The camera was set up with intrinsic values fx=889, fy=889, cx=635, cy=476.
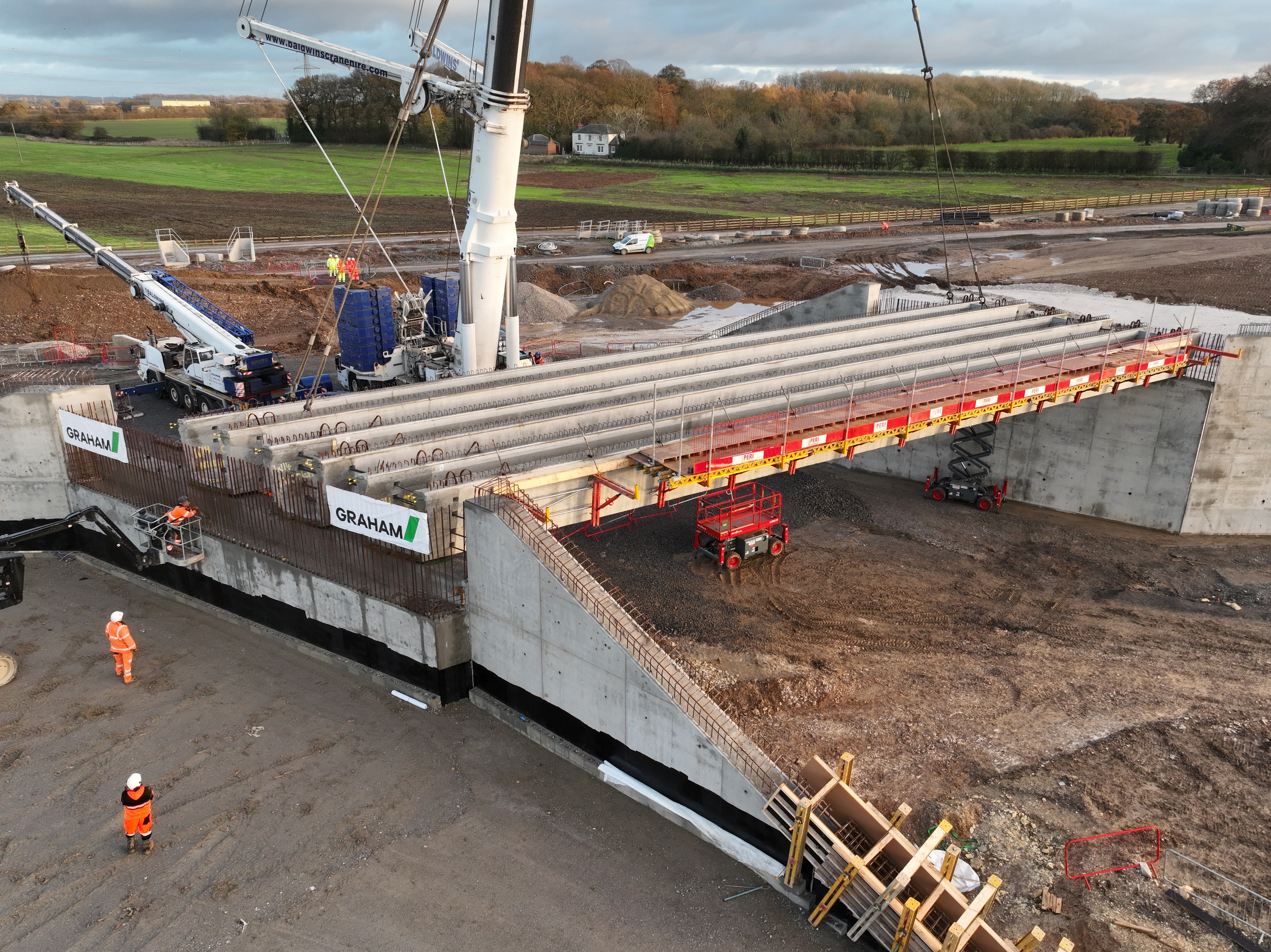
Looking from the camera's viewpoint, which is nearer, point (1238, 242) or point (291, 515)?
point (291, 515)

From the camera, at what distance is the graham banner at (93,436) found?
57.2 ft

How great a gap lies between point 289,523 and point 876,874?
10985 mm

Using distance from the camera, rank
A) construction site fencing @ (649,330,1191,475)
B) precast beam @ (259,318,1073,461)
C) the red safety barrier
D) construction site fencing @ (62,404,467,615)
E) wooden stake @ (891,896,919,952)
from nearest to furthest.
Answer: wooden stake @ (891,896,919,952), the red safety barrier, construction site fencing @ (62,404,467,615), construction site fencing @ (649,330,1191,475), precast beam @ (259,318,1073,461)

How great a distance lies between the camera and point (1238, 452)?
2266 cm

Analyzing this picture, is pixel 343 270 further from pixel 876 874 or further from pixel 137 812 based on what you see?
pixel 876 874

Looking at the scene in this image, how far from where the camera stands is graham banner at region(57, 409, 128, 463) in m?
17.4

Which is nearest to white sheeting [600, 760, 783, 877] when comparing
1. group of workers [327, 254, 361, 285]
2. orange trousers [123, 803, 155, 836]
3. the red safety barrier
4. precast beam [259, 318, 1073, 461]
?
the red safety barrier

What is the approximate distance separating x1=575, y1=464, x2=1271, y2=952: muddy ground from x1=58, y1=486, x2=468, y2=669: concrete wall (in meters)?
4.63

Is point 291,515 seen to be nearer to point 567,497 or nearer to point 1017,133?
point 567,497

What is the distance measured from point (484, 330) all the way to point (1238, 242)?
54.4 m

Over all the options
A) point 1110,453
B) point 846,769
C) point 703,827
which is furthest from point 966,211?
point 703,827

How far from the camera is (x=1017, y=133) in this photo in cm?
12400

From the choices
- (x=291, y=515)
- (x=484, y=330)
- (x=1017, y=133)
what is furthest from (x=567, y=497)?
(x=1017, y=133)

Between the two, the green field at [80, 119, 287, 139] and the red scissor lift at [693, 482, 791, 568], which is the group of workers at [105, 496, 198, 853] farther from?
the green field at [80, 119, 287, 139]
